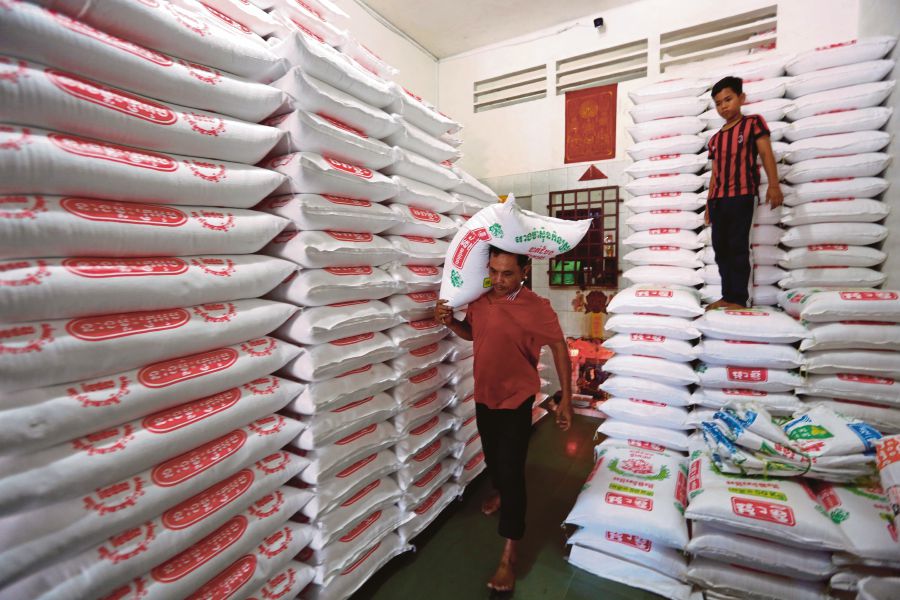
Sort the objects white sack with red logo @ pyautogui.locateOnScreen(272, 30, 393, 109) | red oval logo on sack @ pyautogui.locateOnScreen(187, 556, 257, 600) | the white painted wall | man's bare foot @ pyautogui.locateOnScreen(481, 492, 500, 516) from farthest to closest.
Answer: the white painted wall, man's bare foot @ pyautogui.locateOnScreen(481, 492, 500, 516), white sack with red logo @ pyautogui.locateOnScreen(272, 30, 393, 109), red oval logo on sack @ pyautogui.locateOnScreen(187, 556, 257, 600)

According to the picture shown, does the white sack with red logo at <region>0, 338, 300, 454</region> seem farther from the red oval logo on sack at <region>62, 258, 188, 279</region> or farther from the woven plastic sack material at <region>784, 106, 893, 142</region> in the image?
the woven plastic sack material at <region>784, 106, 893, 142</region>

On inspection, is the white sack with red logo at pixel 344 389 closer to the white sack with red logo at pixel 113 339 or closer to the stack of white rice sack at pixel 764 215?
the white sack with red logo at pixel 113 339

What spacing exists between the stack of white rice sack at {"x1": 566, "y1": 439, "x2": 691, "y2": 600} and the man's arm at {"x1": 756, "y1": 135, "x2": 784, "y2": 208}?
1771 mm

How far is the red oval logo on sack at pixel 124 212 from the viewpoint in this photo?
101cm

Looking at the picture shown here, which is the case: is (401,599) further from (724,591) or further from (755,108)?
(755,108)

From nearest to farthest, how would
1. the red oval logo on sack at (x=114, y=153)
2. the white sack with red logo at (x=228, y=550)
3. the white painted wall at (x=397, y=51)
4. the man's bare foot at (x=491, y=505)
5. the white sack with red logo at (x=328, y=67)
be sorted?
the red oval logo on sack at (x=114, y=153) → the white sack with red logo at (x=228, y=550) → the white sack with red logo at (x=328, y=67) → the man's bare foot at (x=491, y=505) → the white painted wall at (x=397, y=51)

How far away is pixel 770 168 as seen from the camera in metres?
2.48

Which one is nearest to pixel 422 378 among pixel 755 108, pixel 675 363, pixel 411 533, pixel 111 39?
pixel 411 533

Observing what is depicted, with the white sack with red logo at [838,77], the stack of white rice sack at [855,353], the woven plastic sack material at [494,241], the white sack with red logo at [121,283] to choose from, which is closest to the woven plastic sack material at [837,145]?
the white sack with red logo at [838,77]

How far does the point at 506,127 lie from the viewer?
4656 millimetres

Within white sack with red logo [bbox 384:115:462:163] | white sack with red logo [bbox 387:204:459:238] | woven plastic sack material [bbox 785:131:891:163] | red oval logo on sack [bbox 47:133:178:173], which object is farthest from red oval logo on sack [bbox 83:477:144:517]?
woven plastic sack material [bbox 785:131:891:163]

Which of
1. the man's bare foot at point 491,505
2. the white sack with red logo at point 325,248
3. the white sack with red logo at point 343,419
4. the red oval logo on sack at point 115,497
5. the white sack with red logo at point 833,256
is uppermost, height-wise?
the white sack with red logo at point 325,248

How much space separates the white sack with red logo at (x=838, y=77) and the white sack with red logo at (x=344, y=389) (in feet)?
10.3

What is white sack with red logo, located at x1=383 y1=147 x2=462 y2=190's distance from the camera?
6.76 feet
